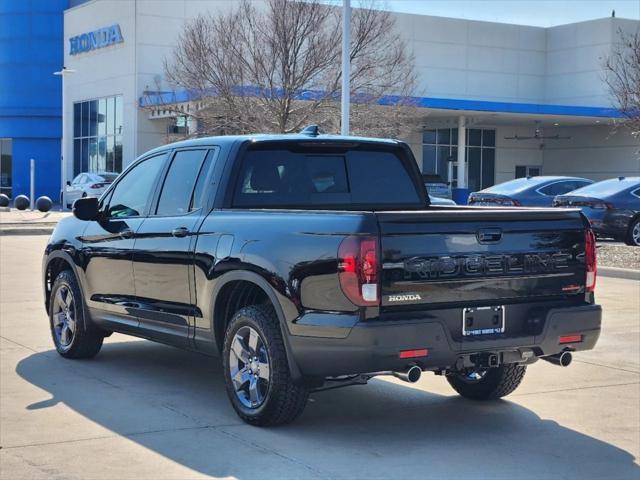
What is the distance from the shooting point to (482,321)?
6129mm

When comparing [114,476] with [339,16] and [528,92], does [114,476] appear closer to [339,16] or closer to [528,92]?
[339,16]

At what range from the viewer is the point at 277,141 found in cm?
739

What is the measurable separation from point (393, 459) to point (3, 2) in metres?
58.7

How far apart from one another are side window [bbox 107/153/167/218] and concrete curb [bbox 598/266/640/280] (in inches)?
402

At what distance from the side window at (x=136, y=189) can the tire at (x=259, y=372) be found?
188cm

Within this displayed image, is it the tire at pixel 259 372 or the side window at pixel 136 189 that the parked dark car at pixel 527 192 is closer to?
the side window at pixel 136 189

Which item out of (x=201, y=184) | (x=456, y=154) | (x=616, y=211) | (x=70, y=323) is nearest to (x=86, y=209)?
(x=70, y=323)

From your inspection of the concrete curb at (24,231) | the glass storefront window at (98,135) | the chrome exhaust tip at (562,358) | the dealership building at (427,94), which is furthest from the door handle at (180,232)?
the glass storefront window at (98,135)

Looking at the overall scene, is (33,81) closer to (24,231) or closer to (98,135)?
(98,135)

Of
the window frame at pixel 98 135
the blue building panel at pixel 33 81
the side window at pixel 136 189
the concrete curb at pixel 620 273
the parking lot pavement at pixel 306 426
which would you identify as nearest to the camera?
the parking lot pavement at pixel 306 426

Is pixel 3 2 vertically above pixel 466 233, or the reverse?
pixel 3 2

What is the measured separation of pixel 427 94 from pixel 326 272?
4985 cm

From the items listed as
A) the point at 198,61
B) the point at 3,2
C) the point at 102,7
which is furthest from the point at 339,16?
the point at 3,2

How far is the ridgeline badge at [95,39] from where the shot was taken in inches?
1961
